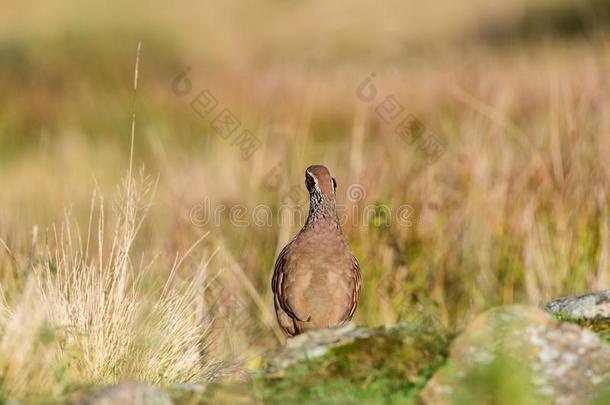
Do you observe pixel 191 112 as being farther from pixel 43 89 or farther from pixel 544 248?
pixel 544 248

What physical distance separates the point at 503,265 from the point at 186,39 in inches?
533

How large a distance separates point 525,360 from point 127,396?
130 cm

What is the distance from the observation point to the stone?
329 centimetres

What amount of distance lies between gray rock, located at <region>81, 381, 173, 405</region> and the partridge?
1597 millimetres

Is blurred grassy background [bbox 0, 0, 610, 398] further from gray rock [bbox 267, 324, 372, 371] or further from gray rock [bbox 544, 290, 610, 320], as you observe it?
gray rock [bbox 544, 290, 610, 320]

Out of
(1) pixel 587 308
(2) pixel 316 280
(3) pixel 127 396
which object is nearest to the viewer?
(3) pixel 127 396

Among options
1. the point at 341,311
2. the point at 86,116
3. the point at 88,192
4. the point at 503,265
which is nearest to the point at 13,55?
the point at 86,116

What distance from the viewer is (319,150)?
10.8 meters

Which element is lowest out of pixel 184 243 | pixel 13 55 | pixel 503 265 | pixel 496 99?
pixel 503 265

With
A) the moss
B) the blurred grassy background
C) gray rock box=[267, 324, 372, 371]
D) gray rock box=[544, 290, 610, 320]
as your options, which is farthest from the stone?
the blurred grassy background

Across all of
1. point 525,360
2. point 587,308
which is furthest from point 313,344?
point 587,308

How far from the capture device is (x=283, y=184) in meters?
8.04

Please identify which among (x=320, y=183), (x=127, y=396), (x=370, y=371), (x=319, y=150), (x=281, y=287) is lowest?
(x=370, y=371)

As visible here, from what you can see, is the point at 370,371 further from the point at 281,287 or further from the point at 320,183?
the point at 320,183
